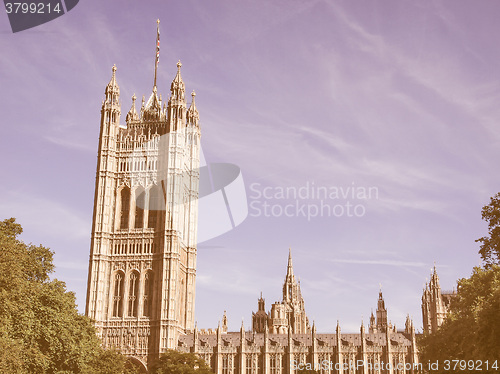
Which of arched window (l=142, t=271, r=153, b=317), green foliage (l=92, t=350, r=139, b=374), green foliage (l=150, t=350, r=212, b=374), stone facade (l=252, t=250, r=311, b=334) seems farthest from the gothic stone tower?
stone facade (l=252, t=250, r=311, b=334)

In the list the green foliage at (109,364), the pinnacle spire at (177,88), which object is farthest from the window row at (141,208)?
the green foliage at (109,364)

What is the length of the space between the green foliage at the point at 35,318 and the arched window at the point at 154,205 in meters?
41.6

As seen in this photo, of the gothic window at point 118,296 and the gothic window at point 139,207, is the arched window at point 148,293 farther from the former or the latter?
the gothic window at point 139,207

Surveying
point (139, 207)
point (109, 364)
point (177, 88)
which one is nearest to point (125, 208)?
point (139, 207)

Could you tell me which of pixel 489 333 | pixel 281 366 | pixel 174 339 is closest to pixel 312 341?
pixel 281 366

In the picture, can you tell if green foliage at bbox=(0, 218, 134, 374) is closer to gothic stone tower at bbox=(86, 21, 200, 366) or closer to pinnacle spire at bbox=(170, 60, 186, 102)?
gothic stone tower at bbox=(86, 21, 200, 366)

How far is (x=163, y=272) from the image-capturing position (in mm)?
98875

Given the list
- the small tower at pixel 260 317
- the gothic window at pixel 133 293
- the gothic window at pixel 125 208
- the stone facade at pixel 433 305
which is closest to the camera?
the gothic window at pixel 133 293

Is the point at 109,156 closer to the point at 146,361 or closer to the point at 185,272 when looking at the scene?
the point at 185,272

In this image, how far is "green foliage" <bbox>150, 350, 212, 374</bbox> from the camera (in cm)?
7904

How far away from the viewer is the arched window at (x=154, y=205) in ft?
340

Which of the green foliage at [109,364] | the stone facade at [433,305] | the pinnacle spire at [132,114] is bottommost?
→ the green foliage at [109,364]

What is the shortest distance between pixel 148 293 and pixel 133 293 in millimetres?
2201

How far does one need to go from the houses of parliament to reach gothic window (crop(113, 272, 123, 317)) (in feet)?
0.48
